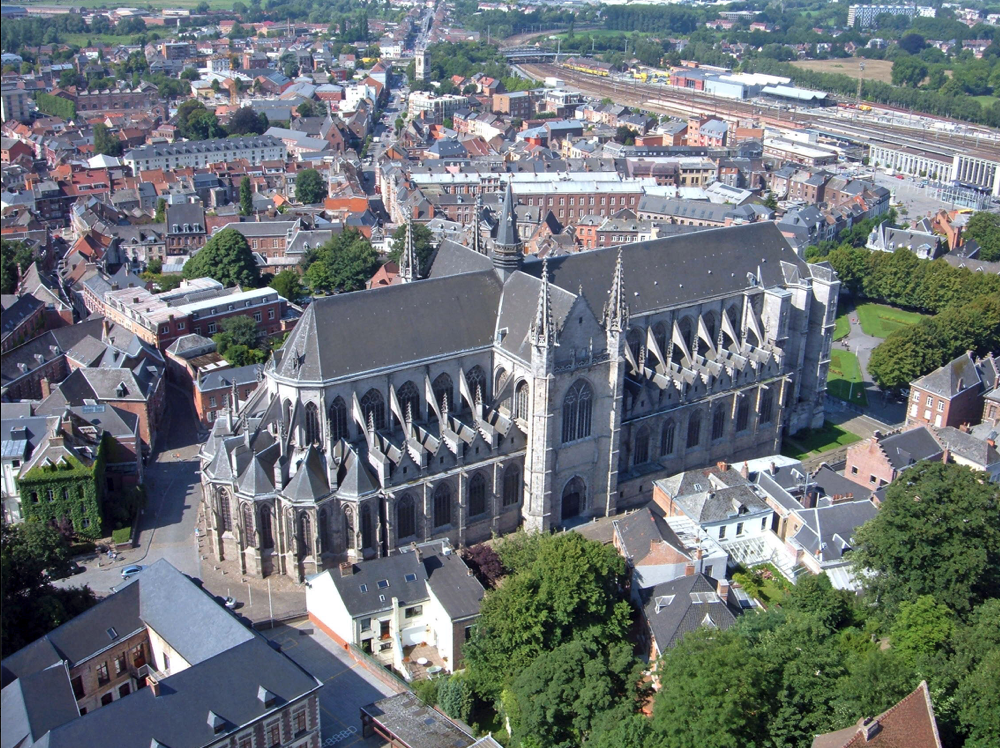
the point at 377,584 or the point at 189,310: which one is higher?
the point at 189,310

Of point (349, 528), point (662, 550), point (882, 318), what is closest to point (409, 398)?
point (349, 528)

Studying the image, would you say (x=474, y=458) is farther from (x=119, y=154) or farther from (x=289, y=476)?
(x=119, y=154)

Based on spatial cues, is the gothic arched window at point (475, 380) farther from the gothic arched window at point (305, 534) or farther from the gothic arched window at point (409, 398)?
the gothic arched window at point (305, 534)

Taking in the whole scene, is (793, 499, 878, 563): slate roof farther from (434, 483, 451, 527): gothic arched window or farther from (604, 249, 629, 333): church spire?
(434, 483, 451, 527): gothic arched window

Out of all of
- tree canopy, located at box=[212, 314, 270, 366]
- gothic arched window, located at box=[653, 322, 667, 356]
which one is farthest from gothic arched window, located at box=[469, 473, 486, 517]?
tree canopy, located at box=[212, 314, 270, 366]

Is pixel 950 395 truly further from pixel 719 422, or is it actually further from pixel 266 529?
pixel 266 529

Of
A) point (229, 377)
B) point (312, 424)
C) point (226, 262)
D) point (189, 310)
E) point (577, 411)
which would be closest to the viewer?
point (312, 424)
